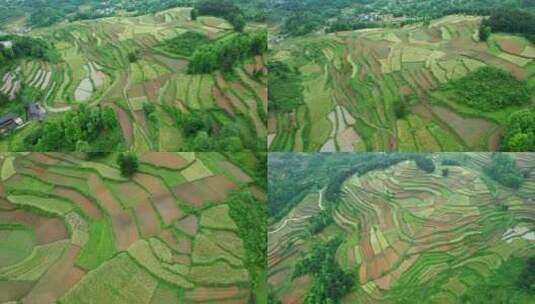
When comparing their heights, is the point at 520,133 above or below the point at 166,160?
above

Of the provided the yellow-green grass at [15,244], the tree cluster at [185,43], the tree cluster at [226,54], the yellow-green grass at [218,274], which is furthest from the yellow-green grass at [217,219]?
the tree cluster at [185,43]

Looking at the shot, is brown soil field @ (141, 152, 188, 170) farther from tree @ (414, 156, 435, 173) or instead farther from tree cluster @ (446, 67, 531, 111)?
tree cluster @ (446, 67, 531, 111)

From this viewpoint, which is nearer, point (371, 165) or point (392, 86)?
point (371, 165)

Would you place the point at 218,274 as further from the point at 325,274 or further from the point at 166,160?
the point at 166,160

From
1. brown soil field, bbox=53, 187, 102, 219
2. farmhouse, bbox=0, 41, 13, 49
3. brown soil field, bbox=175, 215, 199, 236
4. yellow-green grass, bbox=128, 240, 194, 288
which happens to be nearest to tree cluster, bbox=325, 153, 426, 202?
brown soil field, bbox=175, 215, 199, 236

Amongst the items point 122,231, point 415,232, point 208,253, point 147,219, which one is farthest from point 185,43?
point 415,232

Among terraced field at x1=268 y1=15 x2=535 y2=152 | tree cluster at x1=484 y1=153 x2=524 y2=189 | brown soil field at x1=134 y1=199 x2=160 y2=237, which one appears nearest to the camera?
brown soil field at x1=134 y1=199 x2=160 y2=237

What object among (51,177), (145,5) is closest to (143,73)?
(145,5)
